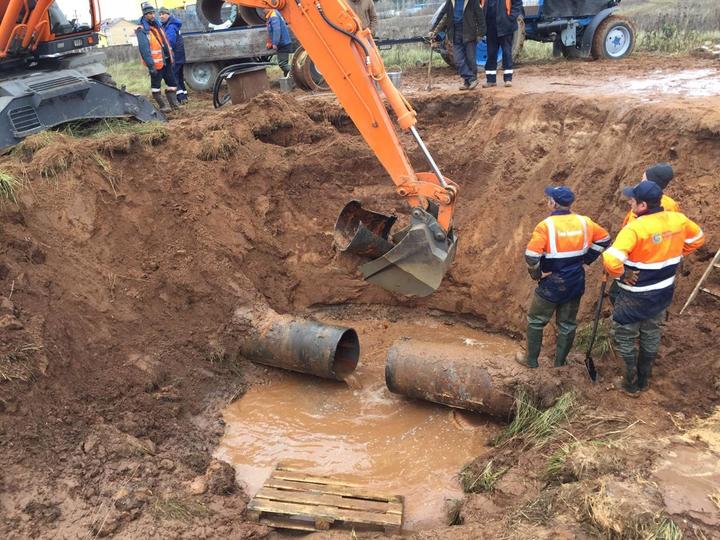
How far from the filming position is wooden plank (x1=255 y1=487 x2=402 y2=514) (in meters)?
4.44

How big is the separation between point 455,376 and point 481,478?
107 centimetres

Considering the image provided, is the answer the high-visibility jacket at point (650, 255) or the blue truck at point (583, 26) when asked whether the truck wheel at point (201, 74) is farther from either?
the high-visibility jacket at point (650, 255)

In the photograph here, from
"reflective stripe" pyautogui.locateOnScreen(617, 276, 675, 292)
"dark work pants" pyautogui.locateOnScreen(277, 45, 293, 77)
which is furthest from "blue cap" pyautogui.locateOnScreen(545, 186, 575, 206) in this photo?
"dark work pants" pyautogui.locateOnScreen(277, 45, 293, 77)

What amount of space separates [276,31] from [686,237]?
9720mm

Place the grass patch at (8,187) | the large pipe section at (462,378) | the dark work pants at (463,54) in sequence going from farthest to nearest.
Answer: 1. the dark work pants at (463,54)
2. the grass patch at (8,187)
3. the large pipe section at (462,378)

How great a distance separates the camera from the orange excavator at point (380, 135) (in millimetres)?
5406

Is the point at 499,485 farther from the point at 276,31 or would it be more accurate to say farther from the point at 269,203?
the point at 276,31

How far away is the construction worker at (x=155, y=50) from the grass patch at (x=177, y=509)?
779cm

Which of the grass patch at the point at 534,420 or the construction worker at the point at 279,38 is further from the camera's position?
the construction worker at the point at 279,38

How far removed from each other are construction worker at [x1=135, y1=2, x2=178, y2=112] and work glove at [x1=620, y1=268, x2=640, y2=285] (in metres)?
8.54

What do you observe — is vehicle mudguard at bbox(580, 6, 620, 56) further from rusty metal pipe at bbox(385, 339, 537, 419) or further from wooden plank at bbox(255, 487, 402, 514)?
wooden plank at bbox(255, 487, 402, 514)

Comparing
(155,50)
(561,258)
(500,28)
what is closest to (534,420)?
(561,258)

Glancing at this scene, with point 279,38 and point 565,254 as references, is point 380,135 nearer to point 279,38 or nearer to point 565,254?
point 565,254

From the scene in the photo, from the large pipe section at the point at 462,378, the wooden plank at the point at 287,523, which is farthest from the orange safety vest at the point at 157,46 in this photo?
the wooden plank at the point at 287,523
